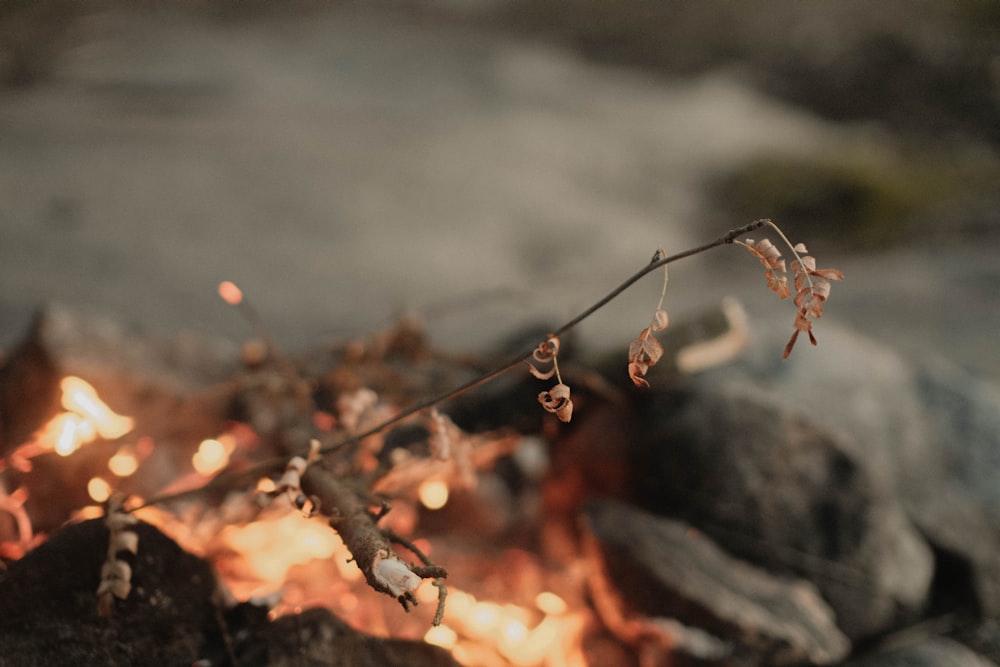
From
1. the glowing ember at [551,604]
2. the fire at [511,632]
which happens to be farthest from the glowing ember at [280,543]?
the glowing ember at [551,604]

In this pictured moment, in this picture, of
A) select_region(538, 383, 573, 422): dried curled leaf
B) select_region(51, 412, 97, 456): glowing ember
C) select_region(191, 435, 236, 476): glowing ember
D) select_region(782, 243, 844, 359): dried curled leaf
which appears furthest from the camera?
select_region(191, 435, 236, 476): glowing ember

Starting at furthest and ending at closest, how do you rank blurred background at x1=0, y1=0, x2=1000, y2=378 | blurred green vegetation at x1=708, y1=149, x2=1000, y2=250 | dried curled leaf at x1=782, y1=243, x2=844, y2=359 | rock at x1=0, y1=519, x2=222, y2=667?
blurred green vegetation at x1=708, y1=149, x2=1000, y2=250
blurred background at x1=0, y1=0, x2=1000, y2=378
rock at x1=0, y1=519, x2=222, y2=667
dried curled leaf at x1=782, y1=243, x2=844, y2=359

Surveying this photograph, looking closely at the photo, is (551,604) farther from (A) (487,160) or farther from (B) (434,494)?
(A) (487,160)

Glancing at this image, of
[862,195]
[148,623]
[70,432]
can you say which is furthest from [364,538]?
[862,195]

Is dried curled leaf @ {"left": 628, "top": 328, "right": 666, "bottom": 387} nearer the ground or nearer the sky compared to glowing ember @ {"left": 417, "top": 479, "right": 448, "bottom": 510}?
nearer the sky

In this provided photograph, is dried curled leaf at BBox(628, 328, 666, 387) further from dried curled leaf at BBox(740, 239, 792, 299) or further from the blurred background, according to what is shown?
the blurred background

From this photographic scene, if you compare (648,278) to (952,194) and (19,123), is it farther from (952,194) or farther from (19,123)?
(19,123)

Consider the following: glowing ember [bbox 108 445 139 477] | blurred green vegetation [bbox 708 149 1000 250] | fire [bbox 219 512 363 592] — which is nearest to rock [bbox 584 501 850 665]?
fire [bbox 219 512 363 592]
